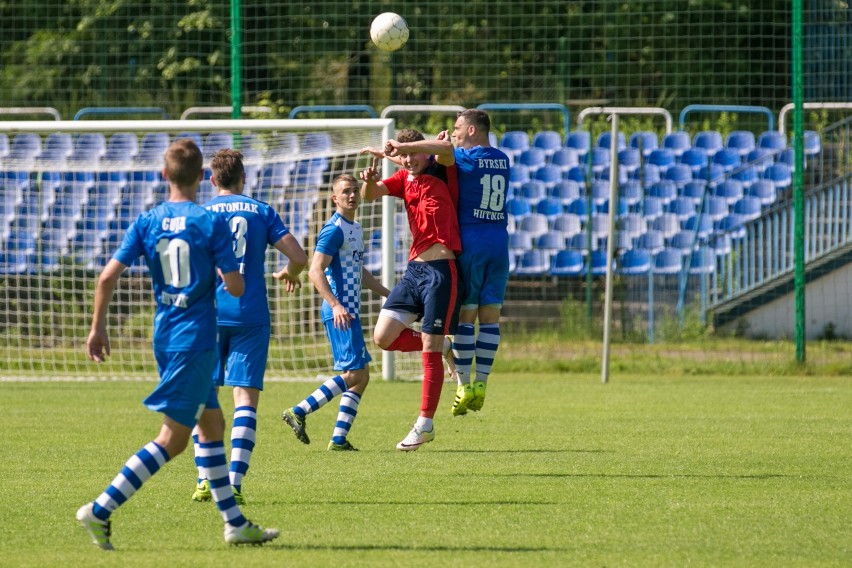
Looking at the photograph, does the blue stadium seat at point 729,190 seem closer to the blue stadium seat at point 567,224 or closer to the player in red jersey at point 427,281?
the blue stadium seat at point 567,224

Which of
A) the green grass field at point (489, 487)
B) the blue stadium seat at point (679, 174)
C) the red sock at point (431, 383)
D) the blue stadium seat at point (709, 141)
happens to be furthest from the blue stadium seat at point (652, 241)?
the red sock at point (431, 383)

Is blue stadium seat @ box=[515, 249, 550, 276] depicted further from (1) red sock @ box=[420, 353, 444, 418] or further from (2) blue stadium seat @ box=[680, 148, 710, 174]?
(1) red sock @ box=[420, 353, 444, 418]

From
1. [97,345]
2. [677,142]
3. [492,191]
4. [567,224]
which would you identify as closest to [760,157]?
[677,142]

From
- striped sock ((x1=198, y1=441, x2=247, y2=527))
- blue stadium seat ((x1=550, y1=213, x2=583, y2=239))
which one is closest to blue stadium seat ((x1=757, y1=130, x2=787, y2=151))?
blue stadium seat ((x1=550, y1=213, x2=583, y2=239))

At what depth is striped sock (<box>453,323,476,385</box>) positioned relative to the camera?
8.45 metres

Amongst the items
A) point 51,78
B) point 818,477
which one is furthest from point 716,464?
point 51,78

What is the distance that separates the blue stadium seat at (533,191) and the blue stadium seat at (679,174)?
1.93 m

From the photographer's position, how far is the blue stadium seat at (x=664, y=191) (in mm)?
17938

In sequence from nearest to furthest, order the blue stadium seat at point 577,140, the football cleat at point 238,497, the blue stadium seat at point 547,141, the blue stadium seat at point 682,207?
the football cleat at point 238,497
the blue stadium seat at point 682,207
the blue stadium seat at point 547,141
the blue stadium seat at point 577,140

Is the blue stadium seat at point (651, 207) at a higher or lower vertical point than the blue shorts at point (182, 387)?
higher

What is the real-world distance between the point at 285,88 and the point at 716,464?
14.8 meters

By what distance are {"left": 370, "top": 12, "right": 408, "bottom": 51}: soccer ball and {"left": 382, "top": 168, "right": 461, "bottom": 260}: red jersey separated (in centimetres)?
221

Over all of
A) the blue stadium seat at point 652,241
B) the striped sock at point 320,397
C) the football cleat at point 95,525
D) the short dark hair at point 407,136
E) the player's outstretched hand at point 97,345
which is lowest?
the football cleat at point 95,525

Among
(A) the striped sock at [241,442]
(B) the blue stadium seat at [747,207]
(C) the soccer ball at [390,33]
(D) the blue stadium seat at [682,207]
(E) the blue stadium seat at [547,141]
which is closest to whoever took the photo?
(A) the striped sock at [241,442]
